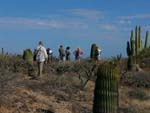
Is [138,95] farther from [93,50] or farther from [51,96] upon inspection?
[93,50]

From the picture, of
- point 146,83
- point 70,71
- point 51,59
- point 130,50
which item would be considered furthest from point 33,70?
point 130,50

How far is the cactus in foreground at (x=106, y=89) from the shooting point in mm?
15148

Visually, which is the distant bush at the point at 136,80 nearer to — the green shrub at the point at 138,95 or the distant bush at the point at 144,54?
the green shrub at the point at 138,95

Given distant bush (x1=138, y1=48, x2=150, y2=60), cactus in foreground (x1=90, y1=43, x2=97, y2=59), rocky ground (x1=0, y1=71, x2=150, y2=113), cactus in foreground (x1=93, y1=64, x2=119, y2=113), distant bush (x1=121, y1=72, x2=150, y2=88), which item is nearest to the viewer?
cactus in foreground (x1=93, y1=64, x2=119, y2=113)

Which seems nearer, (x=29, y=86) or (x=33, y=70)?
(x=29, y=86)

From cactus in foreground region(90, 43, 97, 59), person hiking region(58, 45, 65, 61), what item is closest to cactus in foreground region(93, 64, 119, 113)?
person hiking region(58, 45, 65, 61)

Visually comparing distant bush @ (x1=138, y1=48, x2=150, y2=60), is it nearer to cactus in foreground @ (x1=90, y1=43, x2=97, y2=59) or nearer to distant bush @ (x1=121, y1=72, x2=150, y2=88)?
cactus in foreground @ (x1=90, y1=43, x2=97, y2=59)

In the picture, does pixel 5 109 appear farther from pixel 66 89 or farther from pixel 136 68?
pixel 136 68

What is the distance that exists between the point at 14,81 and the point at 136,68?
18.4m

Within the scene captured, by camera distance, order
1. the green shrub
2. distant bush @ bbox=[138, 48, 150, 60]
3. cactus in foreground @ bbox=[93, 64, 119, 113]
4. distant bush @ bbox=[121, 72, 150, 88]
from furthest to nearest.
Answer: distant bush @ bbox=[138, 48, 150, 60] < distant bush @ bbox=[121, 72, 150, 88] < the green shrub < cactus in foreground @ bbox=[93, 64, 119, 113]

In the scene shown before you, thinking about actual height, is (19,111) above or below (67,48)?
below

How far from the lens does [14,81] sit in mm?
17922

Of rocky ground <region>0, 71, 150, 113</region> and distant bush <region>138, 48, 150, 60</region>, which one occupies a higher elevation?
distant bush <region>138, 48, 150, 60</region>

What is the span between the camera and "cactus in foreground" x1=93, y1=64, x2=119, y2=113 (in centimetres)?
1515
